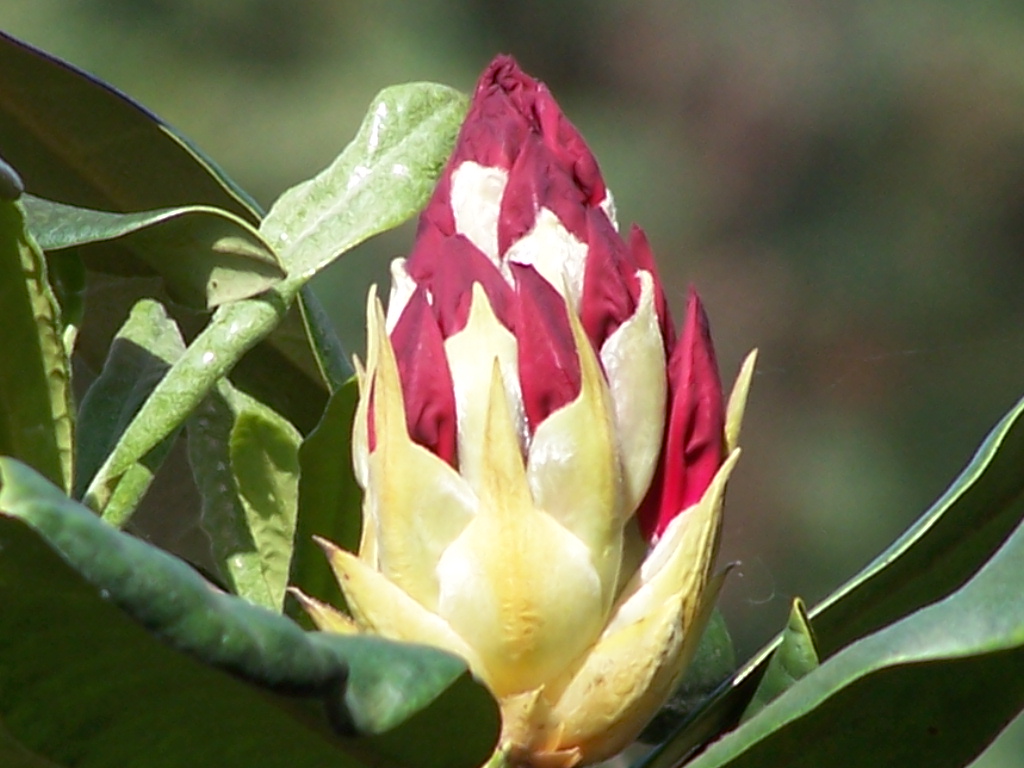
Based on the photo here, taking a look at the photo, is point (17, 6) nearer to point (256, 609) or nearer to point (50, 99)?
point (50, 99)

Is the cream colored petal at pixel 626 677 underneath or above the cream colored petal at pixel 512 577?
underneath

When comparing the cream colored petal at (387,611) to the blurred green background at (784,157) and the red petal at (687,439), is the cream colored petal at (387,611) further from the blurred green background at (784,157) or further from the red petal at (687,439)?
the blurred green background at (784,157)

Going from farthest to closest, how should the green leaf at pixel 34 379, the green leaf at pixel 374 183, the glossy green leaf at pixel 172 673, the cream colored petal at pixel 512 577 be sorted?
the green leaf at pixel 374 183 → the green leaf at pixel 34 379 → the cream colored petal at pixel 512 577 → the glossy green leaf at pixel 172 673

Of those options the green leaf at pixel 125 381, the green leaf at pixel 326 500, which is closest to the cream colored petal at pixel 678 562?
the green leaf at pixel 326 500

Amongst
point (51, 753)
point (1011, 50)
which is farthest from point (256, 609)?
point (1011, 50)

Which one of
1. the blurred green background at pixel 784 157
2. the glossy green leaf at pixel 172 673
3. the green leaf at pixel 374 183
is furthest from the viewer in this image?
the blurred green background at pixel 784 157

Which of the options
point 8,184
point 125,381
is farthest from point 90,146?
point 8,184

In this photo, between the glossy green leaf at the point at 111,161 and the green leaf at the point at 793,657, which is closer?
the green leaf at the point at 793,657

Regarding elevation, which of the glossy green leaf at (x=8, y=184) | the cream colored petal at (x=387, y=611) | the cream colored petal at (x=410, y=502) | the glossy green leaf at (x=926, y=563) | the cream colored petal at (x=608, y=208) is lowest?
the glossy green leaf at (x=926, y=563)

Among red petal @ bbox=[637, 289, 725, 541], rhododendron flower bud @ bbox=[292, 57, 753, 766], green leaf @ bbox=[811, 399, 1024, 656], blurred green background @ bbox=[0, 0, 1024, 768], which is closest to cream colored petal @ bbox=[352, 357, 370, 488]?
rhododendron flower bud @ bbox=[292, 57, 753, 766]
